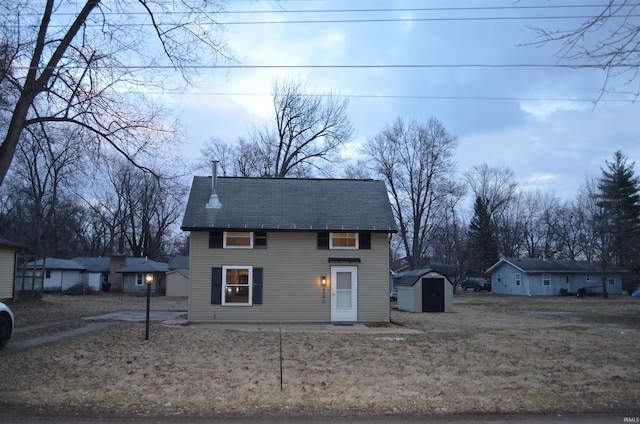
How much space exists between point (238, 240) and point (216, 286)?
6.61 feet

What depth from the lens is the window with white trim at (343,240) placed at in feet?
67.1

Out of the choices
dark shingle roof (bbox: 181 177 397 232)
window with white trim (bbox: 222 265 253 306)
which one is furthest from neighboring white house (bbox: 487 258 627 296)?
window with white trim (bbox: 222 265 253 306)

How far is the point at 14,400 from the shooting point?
273 inches

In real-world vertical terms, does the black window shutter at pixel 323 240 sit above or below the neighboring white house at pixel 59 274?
above

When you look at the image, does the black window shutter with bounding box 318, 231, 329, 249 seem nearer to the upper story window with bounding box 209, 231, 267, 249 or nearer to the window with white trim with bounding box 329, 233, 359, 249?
the window with white trim with bounding box 329, 233, 359, 249

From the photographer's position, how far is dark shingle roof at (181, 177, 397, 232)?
2023cm

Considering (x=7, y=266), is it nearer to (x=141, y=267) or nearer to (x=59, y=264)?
(x=141, y=267)

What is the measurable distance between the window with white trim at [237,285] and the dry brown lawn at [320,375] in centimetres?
541

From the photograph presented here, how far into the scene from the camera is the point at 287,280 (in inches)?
792

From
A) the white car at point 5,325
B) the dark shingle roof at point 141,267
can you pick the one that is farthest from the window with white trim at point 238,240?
the dark shingle roof at point 141,267

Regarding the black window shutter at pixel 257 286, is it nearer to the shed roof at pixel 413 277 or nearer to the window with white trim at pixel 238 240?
the window with white trim at pixel 238 240

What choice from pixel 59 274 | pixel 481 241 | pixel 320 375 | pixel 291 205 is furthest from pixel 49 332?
pixel 481 241

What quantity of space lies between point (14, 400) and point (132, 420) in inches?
79.1

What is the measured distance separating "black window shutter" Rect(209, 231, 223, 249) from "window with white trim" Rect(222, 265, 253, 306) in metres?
0.90
